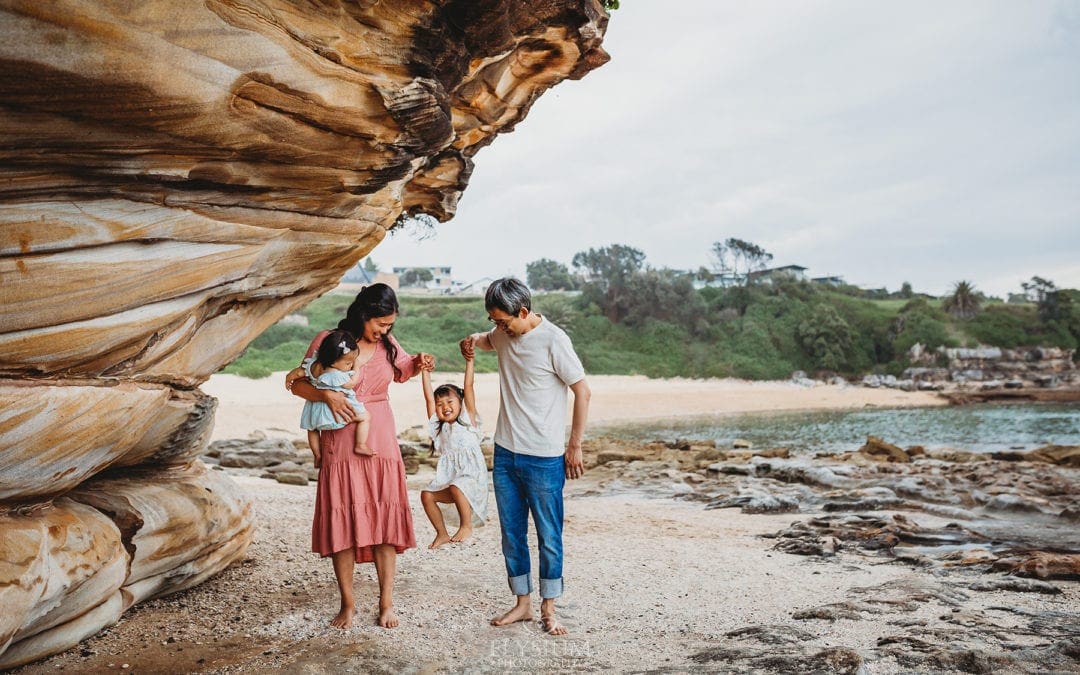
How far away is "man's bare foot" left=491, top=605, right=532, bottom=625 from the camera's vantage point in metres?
5.00

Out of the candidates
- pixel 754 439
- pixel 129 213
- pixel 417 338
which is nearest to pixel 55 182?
pixel 129 213

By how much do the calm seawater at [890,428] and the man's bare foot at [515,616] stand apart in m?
15.7

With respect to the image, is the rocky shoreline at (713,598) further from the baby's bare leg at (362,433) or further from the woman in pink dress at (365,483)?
the baby's bare leg at (362,433)

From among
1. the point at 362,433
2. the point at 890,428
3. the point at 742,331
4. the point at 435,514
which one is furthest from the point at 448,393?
the point at 742,331

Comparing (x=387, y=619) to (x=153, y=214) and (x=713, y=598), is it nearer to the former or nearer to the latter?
(x=713, y=598)

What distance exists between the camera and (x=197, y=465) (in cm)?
622

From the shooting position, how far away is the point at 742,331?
47844mm

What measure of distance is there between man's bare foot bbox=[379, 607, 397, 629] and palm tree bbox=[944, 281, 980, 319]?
170 feet

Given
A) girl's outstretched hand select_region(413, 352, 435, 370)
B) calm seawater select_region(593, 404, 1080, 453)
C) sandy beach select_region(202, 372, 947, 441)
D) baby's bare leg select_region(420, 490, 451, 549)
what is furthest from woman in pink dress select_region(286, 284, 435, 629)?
calm seawater select_region(593, 404, 1080, 453)

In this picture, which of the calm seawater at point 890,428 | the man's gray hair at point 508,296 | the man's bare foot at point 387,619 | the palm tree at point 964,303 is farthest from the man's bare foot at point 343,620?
the palm tree at point 964,303

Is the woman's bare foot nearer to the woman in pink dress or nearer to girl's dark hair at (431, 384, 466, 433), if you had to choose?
girl's dark hair at (431, 384, 466, 433)

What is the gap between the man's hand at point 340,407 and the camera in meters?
4.79

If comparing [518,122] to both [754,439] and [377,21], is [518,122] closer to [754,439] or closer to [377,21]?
[377,21]

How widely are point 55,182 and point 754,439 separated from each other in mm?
21200
